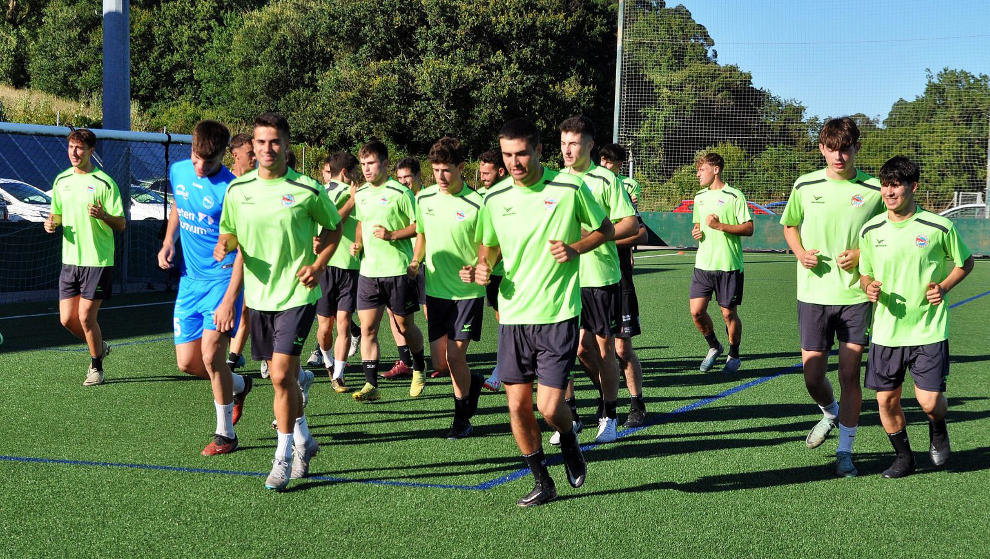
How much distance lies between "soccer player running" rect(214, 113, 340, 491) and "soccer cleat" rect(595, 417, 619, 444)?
2.25 m

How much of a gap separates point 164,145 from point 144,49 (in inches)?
1498

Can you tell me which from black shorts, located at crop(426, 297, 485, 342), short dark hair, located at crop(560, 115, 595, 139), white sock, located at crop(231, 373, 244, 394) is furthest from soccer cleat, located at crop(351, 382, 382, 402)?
short dark hair, located at crop(560, 115, 595, 139)

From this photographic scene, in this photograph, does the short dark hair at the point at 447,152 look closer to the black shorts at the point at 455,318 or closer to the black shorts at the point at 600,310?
the black shorts at the point at 455,318

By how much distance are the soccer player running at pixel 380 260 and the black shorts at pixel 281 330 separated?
2.66 metres

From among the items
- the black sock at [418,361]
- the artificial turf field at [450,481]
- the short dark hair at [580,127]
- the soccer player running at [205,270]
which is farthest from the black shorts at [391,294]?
the short dark hair at [580,127]

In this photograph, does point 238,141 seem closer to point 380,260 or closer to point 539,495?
point 380,260

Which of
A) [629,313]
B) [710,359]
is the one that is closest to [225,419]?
[629,313]

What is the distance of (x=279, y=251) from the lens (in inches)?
222

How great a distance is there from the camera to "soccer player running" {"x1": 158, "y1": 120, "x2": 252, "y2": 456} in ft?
21.1

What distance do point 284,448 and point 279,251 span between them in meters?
1.12

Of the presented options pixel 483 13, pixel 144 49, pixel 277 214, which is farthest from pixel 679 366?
pixel 144 49

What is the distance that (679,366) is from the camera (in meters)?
10.5

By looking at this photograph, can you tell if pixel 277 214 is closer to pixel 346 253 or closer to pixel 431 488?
pixel 431 488

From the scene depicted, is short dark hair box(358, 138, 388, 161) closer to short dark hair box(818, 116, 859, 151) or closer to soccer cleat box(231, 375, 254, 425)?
soccer cleat box(231, 375, 254, 425)
